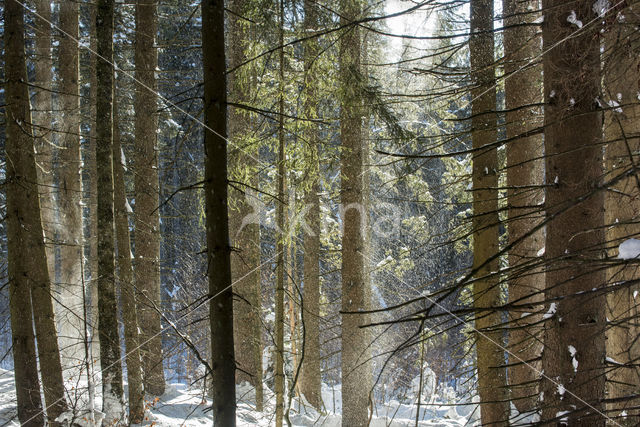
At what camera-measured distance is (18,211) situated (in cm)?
573

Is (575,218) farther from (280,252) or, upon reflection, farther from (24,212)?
(24,212)

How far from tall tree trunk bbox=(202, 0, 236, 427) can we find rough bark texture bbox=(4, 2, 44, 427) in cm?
329

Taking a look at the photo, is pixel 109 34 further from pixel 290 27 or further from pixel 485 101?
pixel 485 101

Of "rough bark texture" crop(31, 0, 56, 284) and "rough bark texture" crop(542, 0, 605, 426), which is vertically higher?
"rough bark texture" crop(31, 0, 56, 284)

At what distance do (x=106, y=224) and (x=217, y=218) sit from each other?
290cm

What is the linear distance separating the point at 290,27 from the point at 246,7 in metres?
0.67

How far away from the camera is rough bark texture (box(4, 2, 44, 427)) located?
5586 millimetres

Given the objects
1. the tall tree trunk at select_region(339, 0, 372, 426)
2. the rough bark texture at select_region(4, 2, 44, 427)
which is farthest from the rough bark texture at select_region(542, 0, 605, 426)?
the rough bark texture at select_region(4, 2, 44, 427)

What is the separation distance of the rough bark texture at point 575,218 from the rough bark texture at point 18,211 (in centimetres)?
578

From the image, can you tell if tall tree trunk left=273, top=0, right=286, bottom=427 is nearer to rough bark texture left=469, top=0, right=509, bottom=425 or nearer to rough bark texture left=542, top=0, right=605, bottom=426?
rough bark texture left=469, top=0, right=509, bottom=425

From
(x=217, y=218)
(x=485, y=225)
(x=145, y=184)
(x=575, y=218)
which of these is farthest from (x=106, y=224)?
(x=575, y=218)

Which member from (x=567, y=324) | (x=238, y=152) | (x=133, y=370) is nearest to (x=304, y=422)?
(x=133, y=370)

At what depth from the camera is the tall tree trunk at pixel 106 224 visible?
18.9ft

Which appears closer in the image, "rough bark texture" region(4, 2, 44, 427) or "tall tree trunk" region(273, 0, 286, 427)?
"rough bark texture" region(4, 2, 44, 427)
